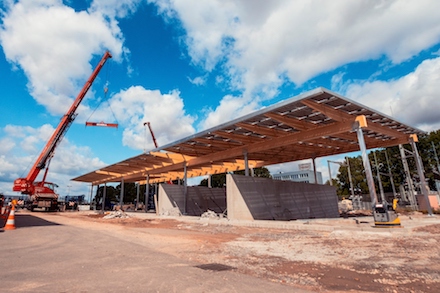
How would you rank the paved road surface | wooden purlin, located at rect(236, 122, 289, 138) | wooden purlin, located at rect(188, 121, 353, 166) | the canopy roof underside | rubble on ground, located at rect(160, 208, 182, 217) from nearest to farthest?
the paved road surface, the canopy roof underside, wooden purlin, located at rect(188, 121, 353, 166), wooden purlin, located at rect(236, 122, 289, 138), rubble on ground, located at rect(160, 208, 182, 217)

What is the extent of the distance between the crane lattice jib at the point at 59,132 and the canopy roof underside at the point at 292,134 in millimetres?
9099

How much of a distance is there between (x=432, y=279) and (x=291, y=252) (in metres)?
2.99

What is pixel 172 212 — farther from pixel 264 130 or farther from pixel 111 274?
pixel 111 274

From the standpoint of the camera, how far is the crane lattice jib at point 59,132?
2842cm

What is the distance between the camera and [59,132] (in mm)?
28891

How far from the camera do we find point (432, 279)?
156 inches

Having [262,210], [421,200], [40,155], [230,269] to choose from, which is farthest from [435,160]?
[40,155]

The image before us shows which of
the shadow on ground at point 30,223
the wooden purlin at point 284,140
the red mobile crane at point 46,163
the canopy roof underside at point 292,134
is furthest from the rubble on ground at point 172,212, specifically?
the red mobile crane at point 46,163

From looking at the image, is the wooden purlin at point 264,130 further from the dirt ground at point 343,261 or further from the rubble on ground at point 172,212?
the rubble on ground at point 172,212

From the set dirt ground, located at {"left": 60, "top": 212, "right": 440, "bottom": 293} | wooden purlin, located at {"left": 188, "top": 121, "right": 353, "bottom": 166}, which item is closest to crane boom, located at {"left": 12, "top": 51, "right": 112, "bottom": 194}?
wooden purlin, located at {"left": 188, "top": 121, "right": 353, "bottom": 166}

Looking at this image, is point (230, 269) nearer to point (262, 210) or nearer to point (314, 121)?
point (314, 121)

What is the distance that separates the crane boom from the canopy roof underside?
9.11 m

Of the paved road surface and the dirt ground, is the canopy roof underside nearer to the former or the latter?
the dirt ground

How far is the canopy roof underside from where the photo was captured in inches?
475
